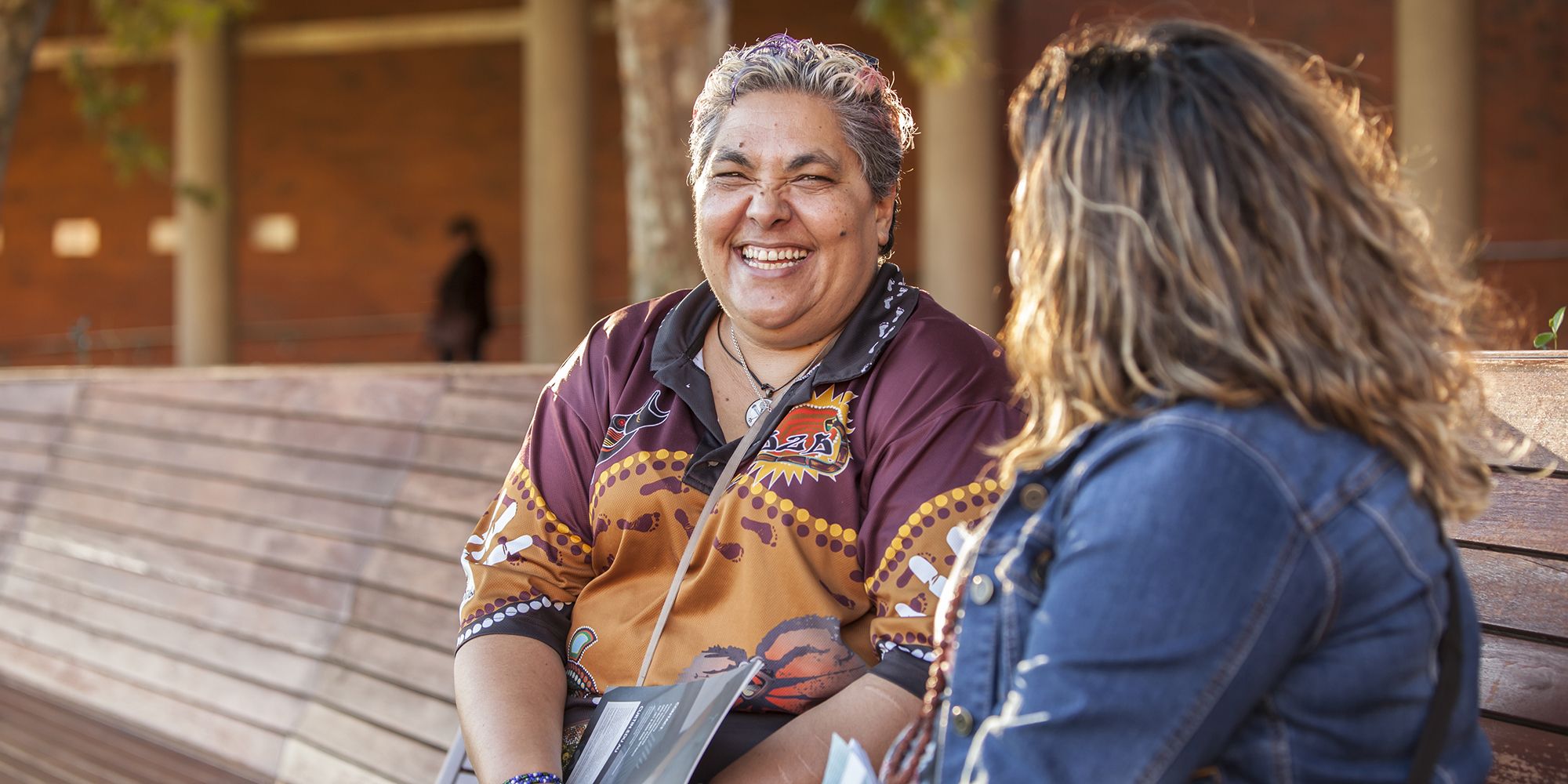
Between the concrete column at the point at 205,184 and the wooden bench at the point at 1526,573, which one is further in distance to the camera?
the concrete column at the point at 205,184

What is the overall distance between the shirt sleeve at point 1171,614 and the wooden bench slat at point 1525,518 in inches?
36.1

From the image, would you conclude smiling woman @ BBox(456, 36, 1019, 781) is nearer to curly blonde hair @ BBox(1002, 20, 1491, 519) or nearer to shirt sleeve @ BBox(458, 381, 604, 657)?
shirt sleeve @ BBox(458, 381, 604, 657)

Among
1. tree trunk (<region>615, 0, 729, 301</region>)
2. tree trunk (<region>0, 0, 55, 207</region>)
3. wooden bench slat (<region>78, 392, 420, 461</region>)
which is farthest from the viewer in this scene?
tree trunk (<region>0, 0, 55, 207</region>)

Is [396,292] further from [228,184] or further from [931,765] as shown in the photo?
[931,765]

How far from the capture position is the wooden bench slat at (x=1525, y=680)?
5.94 feet

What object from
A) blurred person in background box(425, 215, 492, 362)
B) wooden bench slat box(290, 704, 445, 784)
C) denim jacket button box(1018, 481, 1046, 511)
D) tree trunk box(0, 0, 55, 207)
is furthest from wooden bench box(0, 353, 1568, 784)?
blurred person in background box(425, 215, 492, 362)

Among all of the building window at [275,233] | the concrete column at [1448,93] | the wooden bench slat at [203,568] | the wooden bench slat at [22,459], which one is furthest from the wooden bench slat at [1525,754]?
the building window at [275,233]

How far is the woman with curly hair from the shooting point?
3.83 ft

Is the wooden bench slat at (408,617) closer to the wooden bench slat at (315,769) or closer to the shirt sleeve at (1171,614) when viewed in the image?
the wooden bench slat at (315,769)

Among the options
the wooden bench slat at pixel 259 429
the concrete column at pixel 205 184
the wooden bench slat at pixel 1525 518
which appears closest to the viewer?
the wooden bench slat at pixel 1525 518

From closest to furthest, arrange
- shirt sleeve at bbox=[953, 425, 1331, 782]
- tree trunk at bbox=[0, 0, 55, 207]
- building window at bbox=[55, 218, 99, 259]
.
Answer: shirt sleeve at bbox=[953, 425, 1331, 782]
tree trunk at bbox=[0, 0, 55, 207]
building window at bbox=[55, 218, 99, 259]

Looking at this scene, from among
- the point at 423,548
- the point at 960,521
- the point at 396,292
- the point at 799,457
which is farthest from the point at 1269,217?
the point at 396,292

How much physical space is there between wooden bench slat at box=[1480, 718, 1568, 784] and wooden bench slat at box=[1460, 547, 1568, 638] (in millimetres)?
134

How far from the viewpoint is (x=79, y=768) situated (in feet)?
12.8
